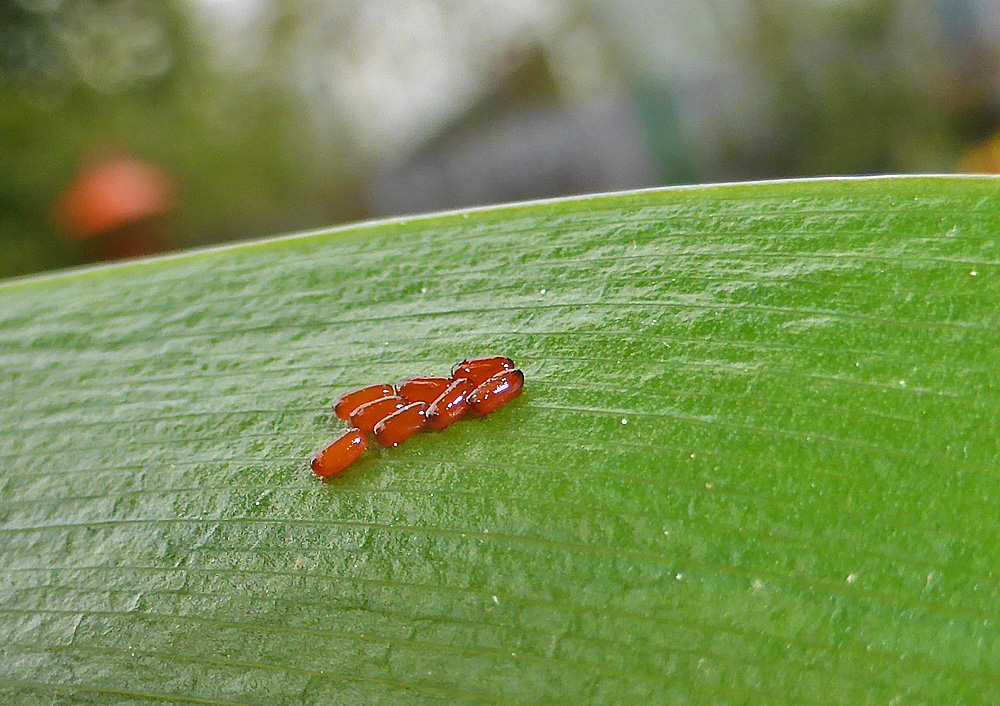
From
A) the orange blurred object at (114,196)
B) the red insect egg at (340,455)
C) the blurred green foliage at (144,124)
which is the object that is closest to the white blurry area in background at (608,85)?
the blurred green foliage at (144,124)

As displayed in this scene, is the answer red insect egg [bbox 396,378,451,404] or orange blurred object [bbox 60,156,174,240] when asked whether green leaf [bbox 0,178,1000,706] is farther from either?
orange blurred object [bbox 60,156,174,240]

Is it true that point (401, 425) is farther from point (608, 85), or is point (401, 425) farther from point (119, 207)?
point (608, 85)

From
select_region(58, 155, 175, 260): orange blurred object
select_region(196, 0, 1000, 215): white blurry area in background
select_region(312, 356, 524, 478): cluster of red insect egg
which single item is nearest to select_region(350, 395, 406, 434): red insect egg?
select_region(312, 356, 524, 478): cluster of red insect egg

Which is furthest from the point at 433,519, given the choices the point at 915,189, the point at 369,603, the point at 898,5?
the point at 898,5

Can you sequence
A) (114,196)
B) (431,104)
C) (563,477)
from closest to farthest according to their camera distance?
1. (563,477)
2. (114,196)
3. (431,104)

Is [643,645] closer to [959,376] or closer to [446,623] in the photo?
[446,623]

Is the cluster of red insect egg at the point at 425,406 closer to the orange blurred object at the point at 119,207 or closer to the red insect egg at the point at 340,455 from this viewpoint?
the red insect egg at the point at 340,455

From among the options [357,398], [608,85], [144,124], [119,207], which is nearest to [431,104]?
[608,85]

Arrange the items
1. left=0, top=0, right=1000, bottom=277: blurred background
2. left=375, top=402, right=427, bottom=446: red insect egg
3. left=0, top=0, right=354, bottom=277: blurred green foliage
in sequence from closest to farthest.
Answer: left=375, top=402, right=427, bottom=446: red insect egg → left=0, top=0, right=354, bottom=277: blurred green foliage → left=0, top=0, right=1000, bottom=277: blurred background
